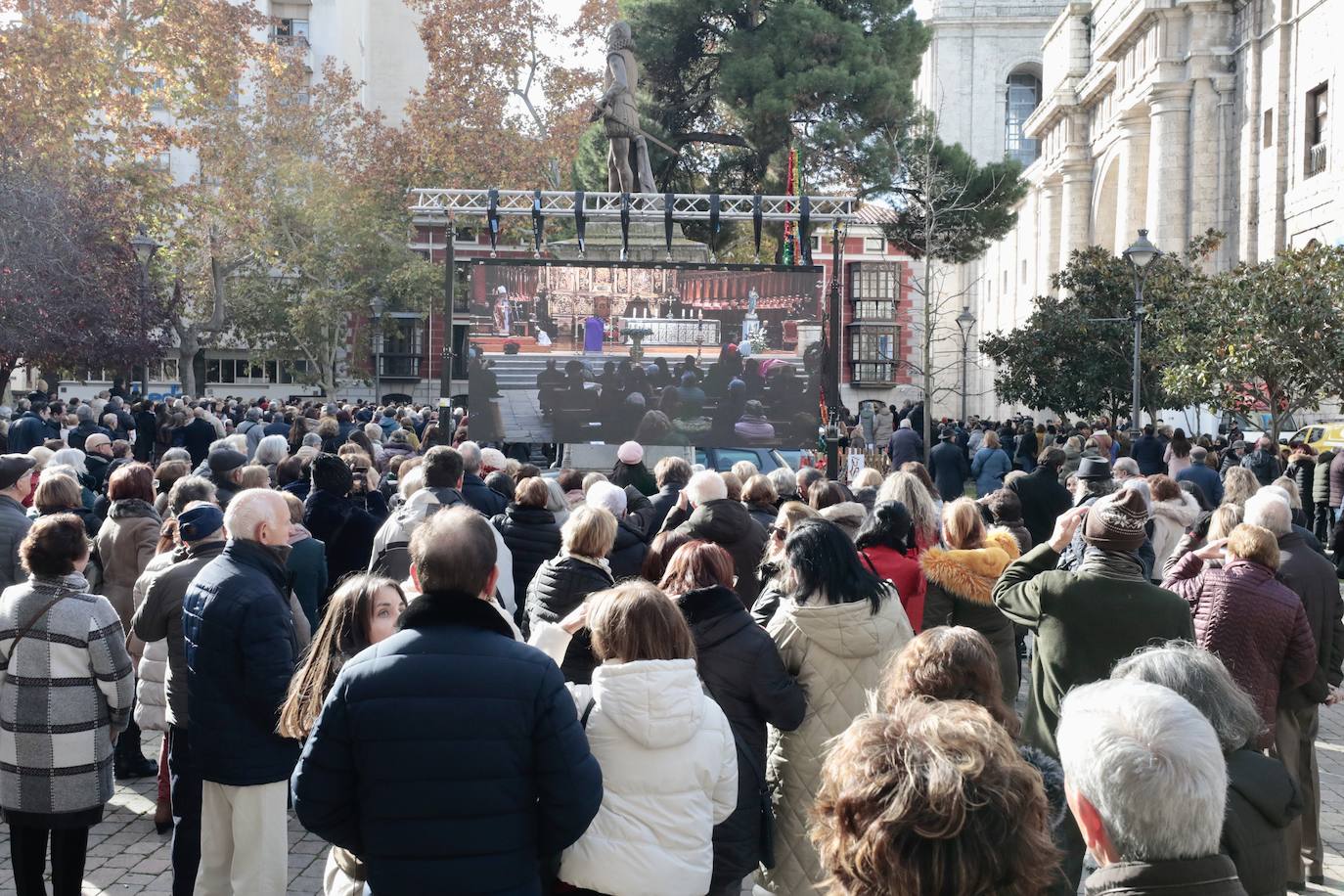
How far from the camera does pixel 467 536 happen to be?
3.47 m

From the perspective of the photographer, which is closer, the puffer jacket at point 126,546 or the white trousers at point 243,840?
the white trousers at point 243,840

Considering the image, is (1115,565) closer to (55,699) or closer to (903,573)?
(903,573)

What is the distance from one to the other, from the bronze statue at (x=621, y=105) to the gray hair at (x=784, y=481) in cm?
981

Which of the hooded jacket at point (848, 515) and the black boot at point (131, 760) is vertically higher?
the hooded jacket at point (848, 515)

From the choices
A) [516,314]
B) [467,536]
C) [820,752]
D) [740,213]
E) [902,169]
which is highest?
[902,169]

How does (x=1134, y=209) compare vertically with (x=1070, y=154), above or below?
below

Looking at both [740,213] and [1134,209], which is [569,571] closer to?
[740,213]

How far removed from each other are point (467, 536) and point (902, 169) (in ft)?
80.0

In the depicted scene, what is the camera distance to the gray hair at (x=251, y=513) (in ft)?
15.9

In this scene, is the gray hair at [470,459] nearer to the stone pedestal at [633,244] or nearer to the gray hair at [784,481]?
the gray hair at [784,481]

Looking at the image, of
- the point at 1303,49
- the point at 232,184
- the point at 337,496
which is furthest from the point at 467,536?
the point at 232,184

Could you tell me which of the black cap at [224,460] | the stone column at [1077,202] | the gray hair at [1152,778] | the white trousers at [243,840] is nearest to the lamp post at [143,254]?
the black cap at [224,460]

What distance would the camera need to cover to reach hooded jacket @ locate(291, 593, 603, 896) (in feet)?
10.9

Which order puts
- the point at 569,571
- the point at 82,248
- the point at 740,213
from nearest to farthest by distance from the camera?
the point at 569,571, the point at 740,213, the point at 82,248
